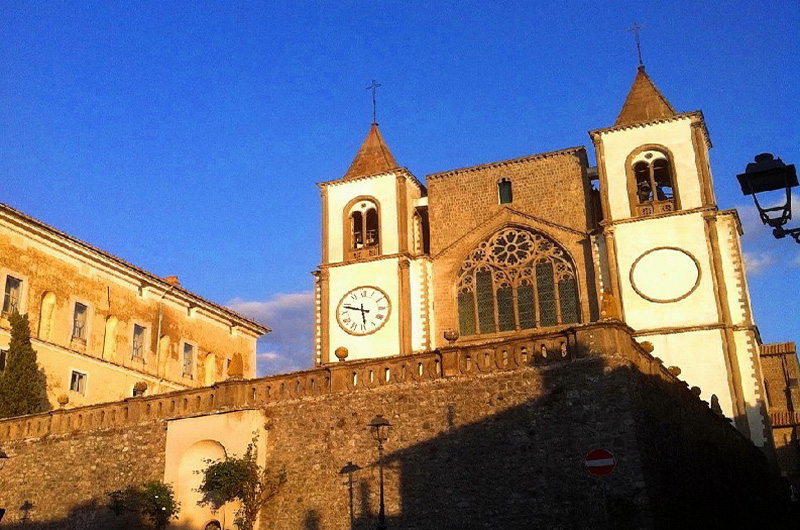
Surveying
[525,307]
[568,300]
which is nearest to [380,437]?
[525,307]

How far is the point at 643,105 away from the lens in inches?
1469

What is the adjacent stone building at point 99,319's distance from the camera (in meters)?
33.6

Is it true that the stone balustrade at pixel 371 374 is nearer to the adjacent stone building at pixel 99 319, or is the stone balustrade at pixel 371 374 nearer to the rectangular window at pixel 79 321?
the adjacent stone building at pixel 99 319

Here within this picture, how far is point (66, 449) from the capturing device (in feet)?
82.1

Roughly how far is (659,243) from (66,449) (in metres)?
21.5

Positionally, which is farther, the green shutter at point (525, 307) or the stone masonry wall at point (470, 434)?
the green shutter at point (525, 307)

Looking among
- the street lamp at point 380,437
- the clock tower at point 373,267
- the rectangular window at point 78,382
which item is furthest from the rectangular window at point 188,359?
the street lamp at point 380,437

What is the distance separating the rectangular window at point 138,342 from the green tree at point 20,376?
7.25 meters

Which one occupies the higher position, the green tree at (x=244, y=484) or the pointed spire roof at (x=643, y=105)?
the pointed spire roof at (x=643, y=105)

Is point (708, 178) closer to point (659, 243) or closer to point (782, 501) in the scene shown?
point (659, 243)

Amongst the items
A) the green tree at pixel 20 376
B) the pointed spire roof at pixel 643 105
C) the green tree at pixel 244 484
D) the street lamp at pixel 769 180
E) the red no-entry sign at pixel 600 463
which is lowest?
the red no-entry sign at pixel 600 463

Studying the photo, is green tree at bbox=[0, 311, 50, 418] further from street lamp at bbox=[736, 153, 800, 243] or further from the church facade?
street lamp at bbox=[736, 153, 800, 243]

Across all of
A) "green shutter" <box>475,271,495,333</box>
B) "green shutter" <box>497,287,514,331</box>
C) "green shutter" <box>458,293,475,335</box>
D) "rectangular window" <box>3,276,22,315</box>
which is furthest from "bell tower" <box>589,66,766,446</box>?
"rectangular window" <box>3,276,22,315</box>

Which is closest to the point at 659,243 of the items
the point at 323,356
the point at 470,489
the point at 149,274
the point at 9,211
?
the point at 323,356
